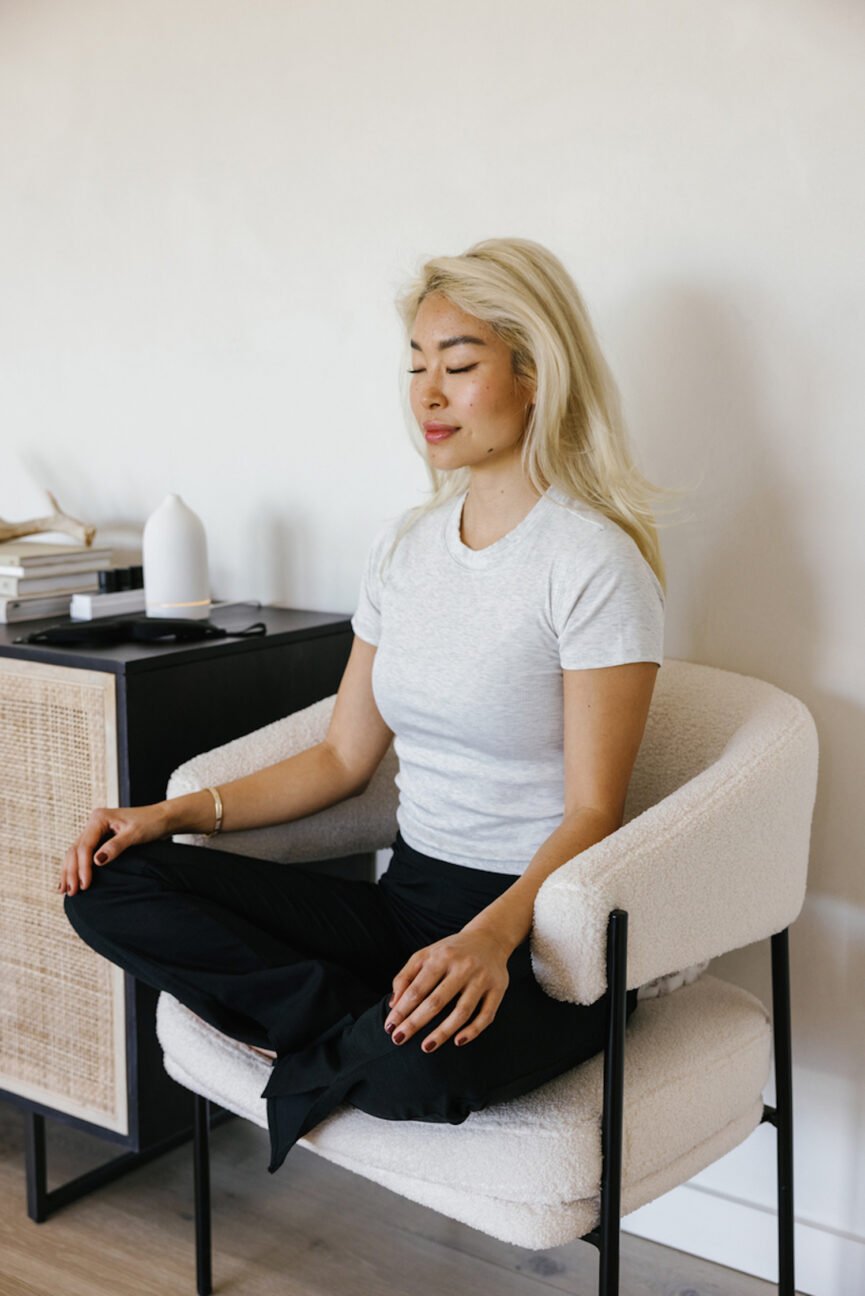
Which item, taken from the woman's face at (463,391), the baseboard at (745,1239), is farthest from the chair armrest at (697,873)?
the baseboard at (745,1239)

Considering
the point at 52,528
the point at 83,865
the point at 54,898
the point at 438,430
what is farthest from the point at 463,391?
the point at 52,528

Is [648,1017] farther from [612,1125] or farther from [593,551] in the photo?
[593,551]

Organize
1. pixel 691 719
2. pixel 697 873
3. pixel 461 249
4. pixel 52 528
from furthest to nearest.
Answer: pixel 52 528 → pixel 461 249 → pixel 691 719 → pixel 697 873

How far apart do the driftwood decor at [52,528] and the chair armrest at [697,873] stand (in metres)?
1.28

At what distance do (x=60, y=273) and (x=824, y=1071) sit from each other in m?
1.90

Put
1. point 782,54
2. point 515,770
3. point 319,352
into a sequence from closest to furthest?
point 515,770, point 782,54, point 319,352

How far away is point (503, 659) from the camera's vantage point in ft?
5.09

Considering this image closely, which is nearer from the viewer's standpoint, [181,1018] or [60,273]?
[181,1018]

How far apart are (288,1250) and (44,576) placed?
1.10m

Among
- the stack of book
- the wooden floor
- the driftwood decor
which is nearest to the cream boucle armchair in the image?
the wooden floor

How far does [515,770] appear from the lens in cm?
157

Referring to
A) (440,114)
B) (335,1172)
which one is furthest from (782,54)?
(335,1172)

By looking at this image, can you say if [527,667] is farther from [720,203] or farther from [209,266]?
[209,266]

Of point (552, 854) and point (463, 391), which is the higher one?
point (463, 391)
